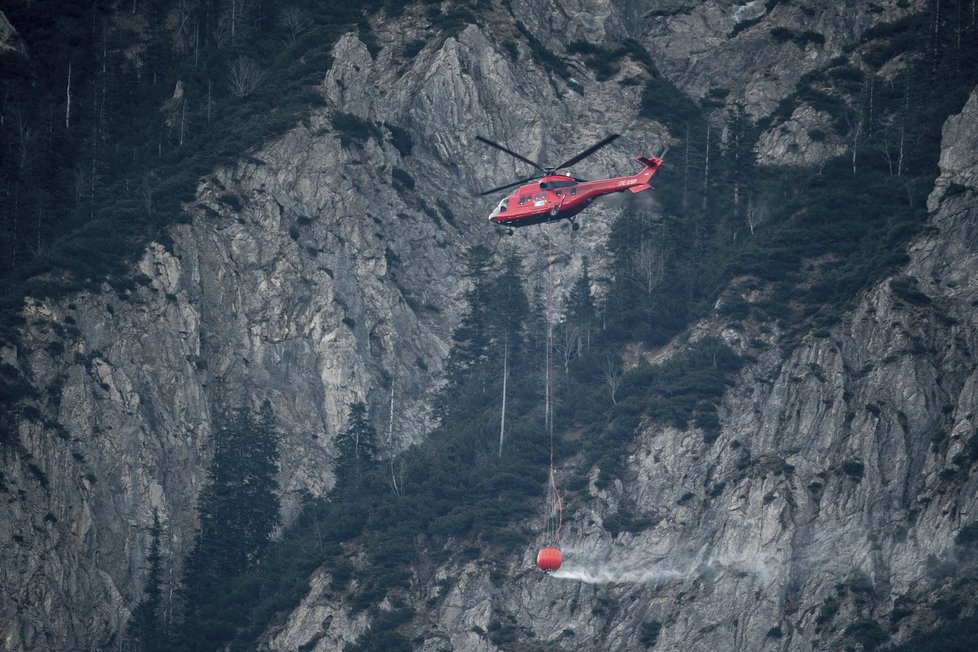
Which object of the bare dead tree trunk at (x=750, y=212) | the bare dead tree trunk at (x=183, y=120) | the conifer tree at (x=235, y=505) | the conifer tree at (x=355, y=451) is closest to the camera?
the conifer tree at (x=235, y=505)

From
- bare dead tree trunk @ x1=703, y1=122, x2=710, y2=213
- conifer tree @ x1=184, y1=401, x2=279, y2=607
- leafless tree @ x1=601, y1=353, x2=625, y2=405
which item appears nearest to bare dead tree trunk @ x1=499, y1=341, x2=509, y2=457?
leafless tree @ x1=601, y1=353, x2=625, y2=405

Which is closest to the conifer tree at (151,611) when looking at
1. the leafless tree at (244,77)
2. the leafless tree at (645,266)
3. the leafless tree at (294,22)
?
the leafless tree at (645,266)

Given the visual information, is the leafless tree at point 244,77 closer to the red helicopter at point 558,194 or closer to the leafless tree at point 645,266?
the leafless tree at point 645,266

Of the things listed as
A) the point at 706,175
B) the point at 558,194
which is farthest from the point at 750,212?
the point at 558,194

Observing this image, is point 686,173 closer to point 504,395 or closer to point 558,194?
point 504,395

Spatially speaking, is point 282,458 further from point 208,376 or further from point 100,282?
point 100,282
